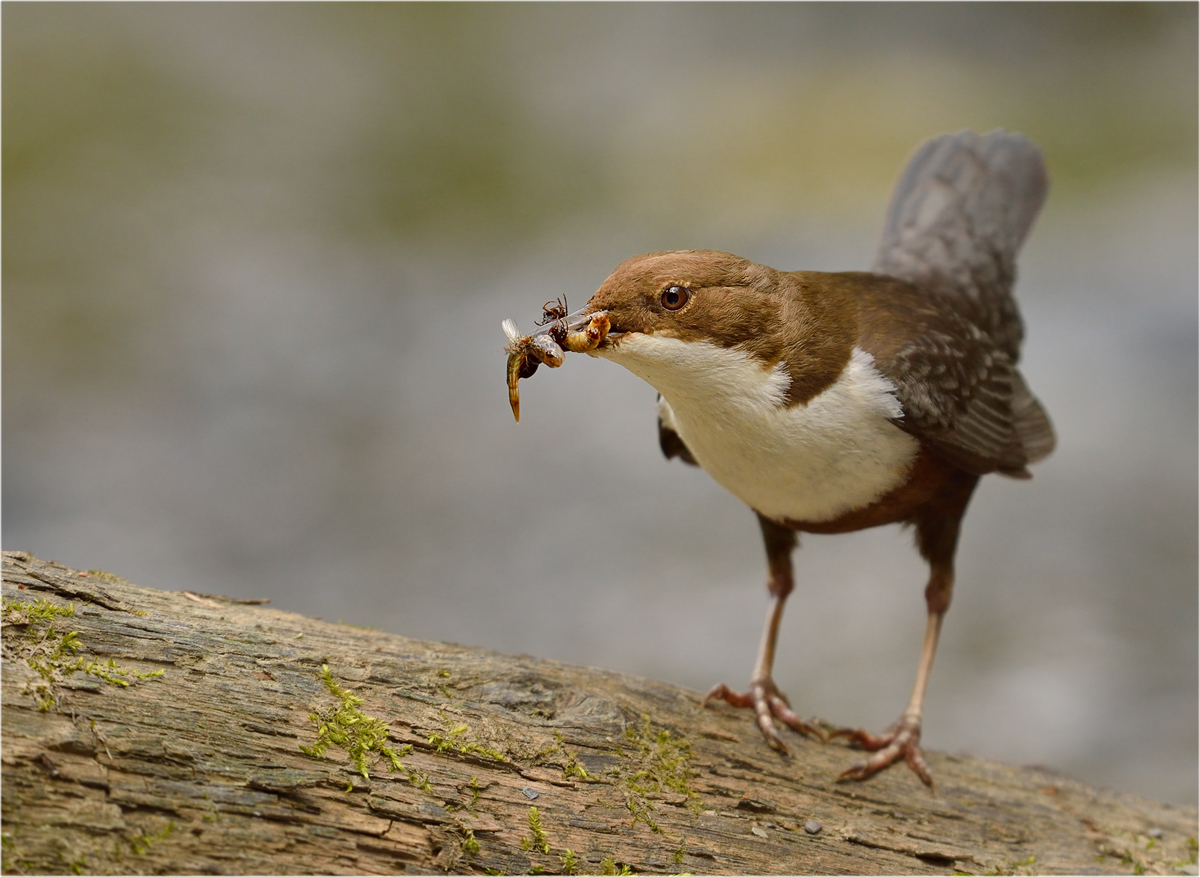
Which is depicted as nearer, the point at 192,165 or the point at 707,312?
the point at 707,312

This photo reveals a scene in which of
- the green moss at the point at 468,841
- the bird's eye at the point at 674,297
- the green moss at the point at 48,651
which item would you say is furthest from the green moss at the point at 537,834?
the bird's eye at the point at 674,297

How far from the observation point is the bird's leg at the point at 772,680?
3.04 m

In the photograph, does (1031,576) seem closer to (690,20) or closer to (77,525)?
(77,525)

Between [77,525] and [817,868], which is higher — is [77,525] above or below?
above

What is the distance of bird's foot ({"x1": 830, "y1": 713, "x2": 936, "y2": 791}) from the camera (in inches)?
119

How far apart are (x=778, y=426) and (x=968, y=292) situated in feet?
5.27

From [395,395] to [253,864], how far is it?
5439 mm

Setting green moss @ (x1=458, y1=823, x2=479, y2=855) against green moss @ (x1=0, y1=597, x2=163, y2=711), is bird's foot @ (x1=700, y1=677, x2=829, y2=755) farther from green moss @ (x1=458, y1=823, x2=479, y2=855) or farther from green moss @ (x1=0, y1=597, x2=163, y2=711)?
green moss @ (x1=0, y1=597, x2=163, y2=711)

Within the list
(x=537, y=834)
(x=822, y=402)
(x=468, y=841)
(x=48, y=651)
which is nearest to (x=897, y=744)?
(x=822, y=402)

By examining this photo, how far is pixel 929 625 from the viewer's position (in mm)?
3443

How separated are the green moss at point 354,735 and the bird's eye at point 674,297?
1.21m

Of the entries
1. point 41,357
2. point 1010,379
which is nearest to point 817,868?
point 1010,379

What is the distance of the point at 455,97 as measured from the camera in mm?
11727

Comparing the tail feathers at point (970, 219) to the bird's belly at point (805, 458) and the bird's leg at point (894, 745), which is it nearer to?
the bird's belly at point (805, 458)
